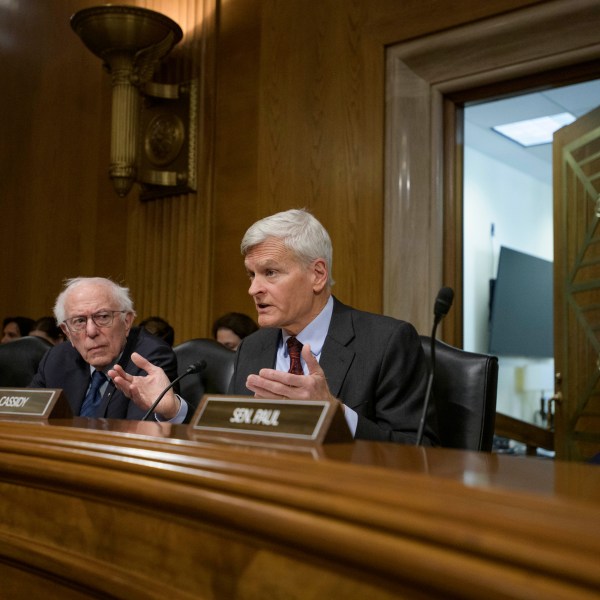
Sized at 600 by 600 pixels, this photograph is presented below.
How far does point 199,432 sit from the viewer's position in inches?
42.8

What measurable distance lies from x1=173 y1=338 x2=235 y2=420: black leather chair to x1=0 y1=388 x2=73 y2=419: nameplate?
1149 mm

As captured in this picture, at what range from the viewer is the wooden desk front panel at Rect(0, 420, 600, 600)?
558 mm

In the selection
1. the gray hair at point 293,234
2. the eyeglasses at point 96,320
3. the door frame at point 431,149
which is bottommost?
the eyeglasses at point 96,320

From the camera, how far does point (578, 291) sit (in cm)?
392

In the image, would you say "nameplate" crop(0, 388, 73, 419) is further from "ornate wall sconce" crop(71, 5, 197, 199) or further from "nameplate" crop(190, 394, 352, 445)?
"ornate wall sconce" crop(71, 5, 197, 199)

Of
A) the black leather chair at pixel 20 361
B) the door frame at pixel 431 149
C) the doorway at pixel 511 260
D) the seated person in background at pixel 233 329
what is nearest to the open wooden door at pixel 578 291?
the door frame at pixel 431 149

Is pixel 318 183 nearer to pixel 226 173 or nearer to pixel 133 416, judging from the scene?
pixel 226 173

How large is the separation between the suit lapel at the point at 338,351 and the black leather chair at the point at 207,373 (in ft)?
2.02

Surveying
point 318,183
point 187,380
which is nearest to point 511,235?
point 318,183

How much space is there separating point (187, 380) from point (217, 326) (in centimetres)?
140

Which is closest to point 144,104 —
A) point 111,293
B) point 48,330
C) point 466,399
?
point 48,330

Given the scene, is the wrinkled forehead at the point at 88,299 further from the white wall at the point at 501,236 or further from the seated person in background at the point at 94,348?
the white wall at the point at 501,236

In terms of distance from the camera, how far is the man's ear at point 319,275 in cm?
220

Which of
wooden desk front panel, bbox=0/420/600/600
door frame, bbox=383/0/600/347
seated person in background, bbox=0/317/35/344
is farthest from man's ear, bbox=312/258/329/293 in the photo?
seated person in background, bbox=0/317/35/344
